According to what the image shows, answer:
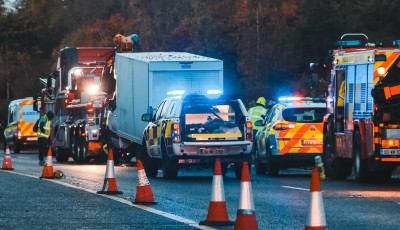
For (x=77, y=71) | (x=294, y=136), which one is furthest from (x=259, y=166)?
(x=77, y=71)

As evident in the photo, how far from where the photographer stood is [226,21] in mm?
84375

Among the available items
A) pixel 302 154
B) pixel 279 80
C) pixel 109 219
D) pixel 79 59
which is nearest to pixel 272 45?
pixel 279 80

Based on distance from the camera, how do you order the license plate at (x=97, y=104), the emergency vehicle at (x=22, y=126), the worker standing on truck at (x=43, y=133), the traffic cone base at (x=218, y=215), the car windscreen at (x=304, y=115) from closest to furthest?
the traffic cone base at (x=218, y=215), the car windscreen at (x=304, y=115), the worker standing on truck at (x=43, y=133), the license plate at (x=97, y=104), the emergency vehicle at (x=22, y=126)

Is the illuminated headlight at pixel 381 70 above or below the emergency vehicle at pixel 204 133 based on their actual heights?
above

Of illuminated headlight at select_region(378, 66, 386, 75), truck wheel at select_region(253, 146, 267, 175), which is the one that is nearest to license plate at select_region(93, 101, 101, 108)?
truck wheel at select_region(253, 146, 267, 175)

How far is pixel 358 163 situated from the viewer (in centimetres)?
2175

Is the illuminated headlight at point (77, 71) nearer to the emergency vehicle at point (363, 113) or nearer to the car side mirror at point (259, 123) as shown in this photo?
the car side mirror at point (259, 123)

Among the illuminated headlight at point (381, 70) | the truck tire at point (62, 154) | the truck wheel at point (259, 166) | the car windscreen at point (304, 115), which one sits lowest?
the truck tire at point (62, 154)

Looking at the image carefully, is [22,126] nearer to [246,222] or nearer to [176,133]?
[176,133]

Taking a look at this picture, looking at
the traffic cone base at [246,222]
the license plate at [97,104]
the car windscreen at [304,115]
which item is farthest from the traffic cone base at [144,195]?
the license plate at [97,104]

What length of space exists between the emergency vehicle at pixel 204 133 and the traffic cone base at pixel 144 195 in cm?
635

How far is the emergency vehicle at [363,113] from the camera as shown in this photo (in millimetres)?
20594

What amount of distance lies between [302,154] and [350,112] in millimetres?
2150

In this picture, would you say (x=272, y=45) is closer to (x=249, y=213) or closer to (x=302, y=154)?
(x=302, y=154)
